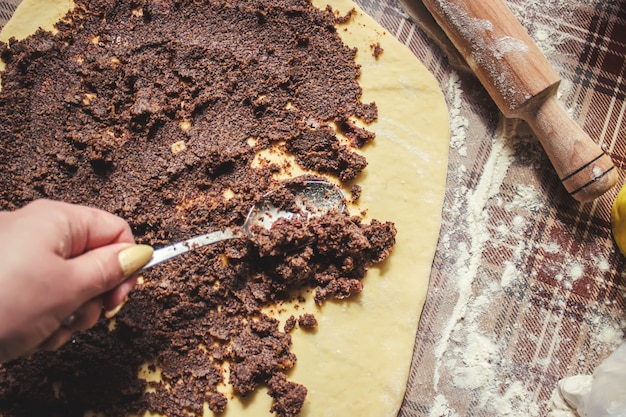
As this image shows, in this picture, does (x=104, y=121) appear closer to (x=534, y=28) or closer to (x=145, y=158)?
(x=145, y=158)

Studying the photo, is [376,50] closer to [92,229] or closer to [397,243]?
[397,243]

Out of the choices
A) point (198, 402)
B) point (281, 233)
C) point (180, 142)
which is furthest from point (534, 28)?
point (198, 402)

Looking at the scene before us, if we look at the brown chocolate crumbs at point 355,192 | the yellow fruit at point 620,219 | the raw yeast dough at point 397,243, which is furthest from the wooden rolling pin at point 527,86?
the brown chocolate crumbs at point 355,192

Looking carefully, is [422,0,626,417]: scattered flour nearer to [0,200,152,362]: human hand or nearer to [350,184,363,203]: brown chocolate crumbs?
[350,184,363,203]: brown chocolate crumbs

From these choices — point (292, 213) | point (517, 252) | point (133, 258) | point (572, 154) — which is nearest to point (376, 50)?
point (292, 213)

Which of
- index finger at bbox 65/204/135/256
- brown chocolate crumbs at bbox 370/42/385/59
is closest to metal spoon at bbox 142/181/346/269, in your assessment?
index finger at bbox 65/204/135/256

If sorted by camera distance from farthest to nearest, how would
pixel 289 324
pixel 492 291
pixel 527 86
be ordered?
pixel 492 291, pixel 527 86, pixel 289 324
